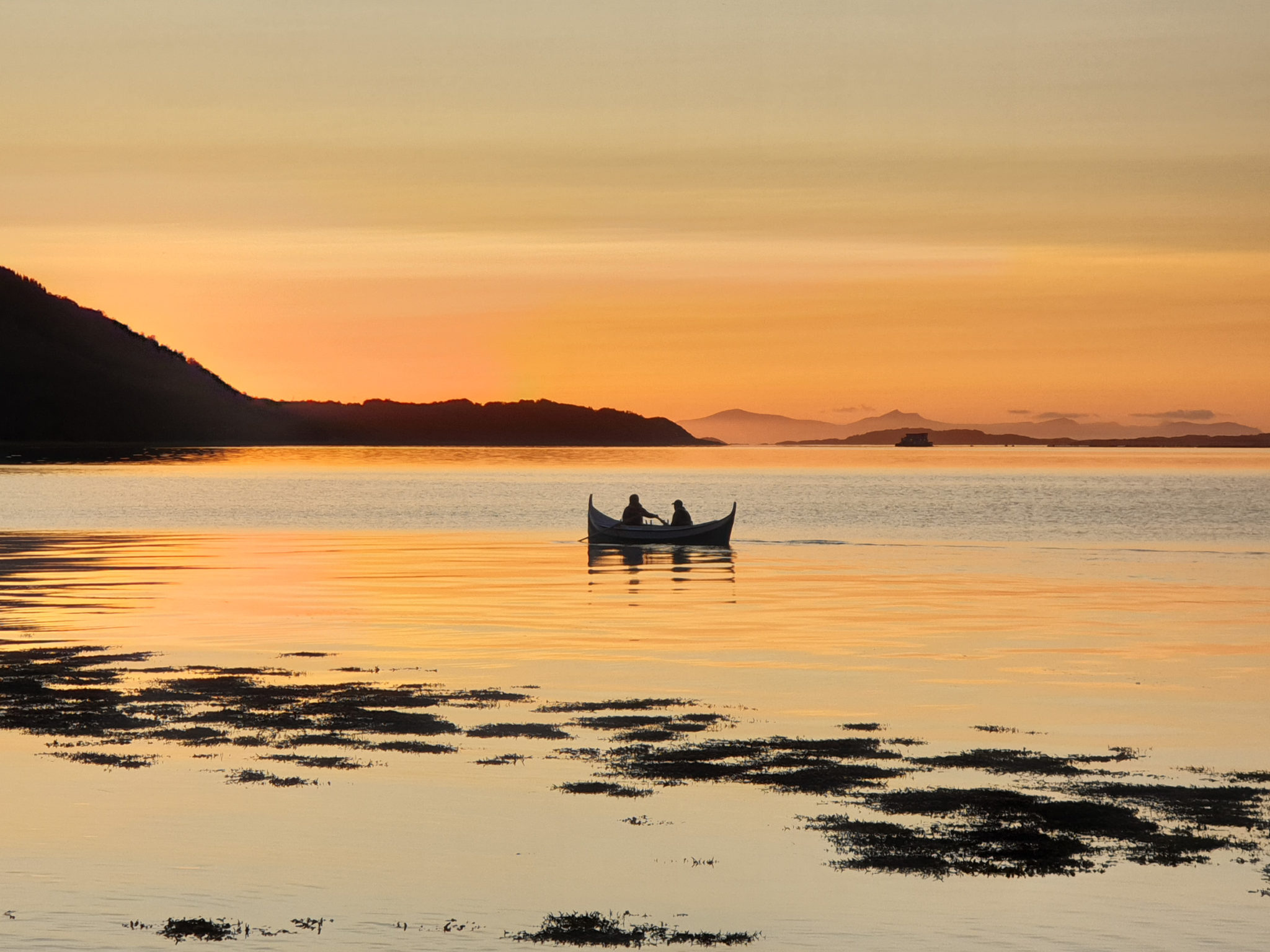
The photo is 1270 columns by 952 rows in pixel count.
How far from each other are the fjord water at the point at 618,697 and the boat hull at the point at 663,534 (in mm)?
876

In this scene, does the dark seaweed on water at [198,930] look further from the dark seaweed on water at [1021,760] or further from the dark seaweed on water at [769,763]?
the dark seaweed on water at [1021,760]

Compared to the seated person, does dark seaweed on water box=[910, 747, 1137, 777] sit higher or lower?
lower

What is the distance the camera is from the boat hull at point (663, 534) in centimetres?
6544

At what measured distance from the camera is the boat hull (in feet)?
215

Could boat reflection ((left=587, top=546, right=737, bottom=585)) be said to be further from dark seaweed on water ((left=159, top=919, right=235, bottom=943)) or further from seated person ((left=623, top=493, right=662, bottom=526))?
dark seaweed on water ((left=159, top=919, right=235, bottom=943))

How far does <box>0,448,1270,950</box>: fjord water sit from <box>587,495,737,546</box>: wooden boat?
84 cm

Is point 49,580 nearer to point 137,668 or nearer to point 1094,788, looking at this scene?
point 137,668

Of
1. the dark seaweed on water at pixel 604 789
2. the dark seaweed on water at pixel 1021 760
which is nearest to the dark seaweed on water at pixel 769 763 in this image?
the dark seaweed on water at pixel 604 789

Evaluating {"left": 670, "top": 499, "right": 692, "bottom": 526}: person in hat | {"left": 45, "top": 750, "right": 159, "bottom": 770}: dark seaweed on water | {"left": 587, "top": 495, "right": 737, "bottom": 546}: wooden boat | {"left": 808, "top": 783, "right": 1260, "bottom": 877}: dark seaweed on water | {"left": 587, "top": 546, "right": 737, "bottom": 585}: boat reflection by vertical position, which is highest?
{"left": 670, "top": 499, "right": 692, "bottom": 526}: person in hat

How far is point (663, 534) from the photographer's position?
216ft

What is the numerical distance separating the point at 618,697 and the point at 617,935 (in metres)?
11.3

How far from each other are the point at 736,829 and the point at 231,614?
76.2 feet

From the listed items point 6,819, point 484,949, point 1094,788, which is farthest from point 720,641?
point 484,949

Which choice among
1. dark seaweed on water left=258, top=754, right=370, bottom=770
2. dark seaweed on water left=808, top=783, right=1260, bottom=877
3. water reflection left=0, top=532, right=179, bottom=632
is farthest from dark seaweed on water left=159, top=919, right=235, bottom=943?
water reflection left=0, top=532, right=179, bottom=632
